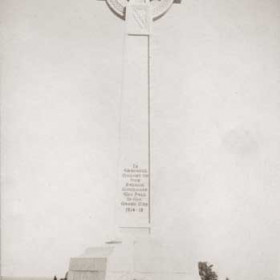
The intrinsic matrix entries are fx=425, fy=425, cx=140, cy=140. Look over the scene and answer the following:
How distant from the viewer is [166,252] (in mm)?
4125

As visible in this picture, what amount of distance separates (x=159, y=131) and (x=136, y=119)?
1104 millimetres

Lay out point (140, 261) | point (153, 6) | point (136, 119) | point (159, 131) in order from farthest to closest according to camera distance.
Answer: point (159, 131)
point (153, 6)
point (136, 119)
point (140, 261)

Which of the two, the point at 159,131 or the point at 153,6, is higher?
the point at 153,6

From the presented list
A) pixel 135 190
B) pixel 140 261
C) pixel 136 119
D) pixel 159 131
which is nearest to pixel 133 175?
pixel 135 190

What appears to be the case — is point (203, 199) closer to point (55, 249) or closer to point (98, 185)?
point (98, 185)

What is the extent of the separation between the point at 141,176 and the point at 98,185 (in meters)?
1.20

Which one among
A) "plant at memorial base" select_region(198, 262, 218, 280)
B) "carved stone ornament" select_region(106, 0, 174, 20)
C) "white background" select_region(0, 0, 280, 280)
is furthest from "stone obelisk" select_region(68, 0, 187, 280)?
"white background" select_region(0, 0, 280, 280)

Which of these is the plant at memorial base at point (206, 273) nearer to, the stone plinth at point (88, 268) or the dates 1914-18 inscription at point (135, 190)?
the dates 1914-18 inscription at point (135, 190)

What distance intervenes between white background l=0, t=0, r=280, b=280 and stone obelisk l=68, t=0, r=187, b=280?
2.96 feet

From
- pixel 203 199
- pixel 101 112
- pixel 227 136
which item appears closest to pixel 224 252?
pixel 203 199

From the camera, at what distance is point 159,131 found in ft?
19.1

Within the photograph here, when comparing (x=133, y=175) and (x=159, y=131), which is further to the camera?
(x=159, y=131)

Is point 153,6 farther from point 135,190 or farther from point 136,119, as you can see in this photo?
point 135,190

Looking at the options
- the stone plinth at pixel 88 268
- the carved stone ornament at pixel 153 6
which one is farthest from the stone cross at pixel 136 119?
the stone plinth at pixel 88 268
